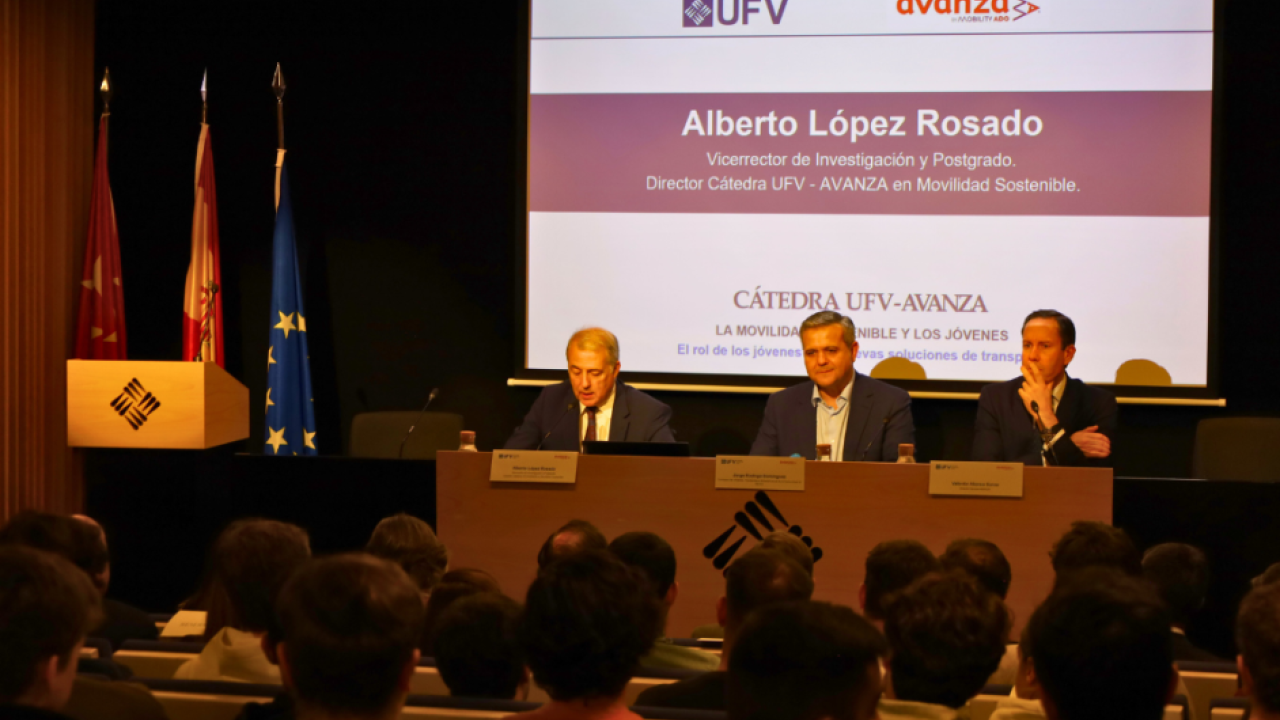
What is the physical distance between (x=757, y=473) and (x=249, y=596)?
6.05ft

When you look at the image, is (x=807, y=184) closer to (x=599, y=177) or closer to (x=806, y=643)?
(x=599, y=177)

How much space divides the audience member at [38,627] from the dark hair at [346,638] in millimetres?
281

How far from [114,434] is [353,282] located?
5.77 ft

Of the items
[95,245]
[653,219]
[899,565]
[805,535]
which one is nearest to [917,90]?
[653,219]

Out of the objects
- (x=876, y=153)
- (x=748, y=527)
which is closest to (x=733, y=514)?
(x=748, y=527)

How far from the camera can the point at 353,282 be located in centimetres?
582

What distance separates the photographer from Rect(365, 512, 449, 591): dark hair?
2568 millimetres

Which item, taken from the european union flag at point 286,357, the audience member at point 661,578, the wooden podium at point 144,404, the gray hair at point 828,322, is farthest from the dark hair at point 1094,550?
the european union flag at point 286,357

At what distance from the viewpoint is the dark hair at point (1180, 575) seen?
8.48 feet

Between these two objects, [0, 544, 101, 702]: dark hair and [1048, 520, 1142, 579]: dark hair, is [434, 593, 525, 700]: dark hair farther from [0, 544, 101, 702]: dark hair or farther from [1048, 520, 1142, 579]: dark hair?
[1048, 520, 1142, 579]: dark hair

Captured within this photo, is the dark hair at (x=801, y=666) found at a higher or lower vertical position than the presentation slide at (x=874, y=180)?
lower

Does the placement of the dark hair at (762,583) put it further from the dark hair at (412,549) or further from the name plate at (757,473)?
the name plate at (757,473)

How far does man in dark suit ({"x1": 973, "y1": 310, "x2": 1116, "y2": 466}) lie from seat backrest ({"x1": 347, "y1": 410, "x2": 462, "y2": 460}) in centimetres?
220

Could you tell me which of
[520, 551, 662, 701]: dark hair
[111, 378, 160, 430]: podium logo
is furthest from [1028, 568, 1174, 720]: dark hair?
[111, 378, 160, 430]: podium logo
